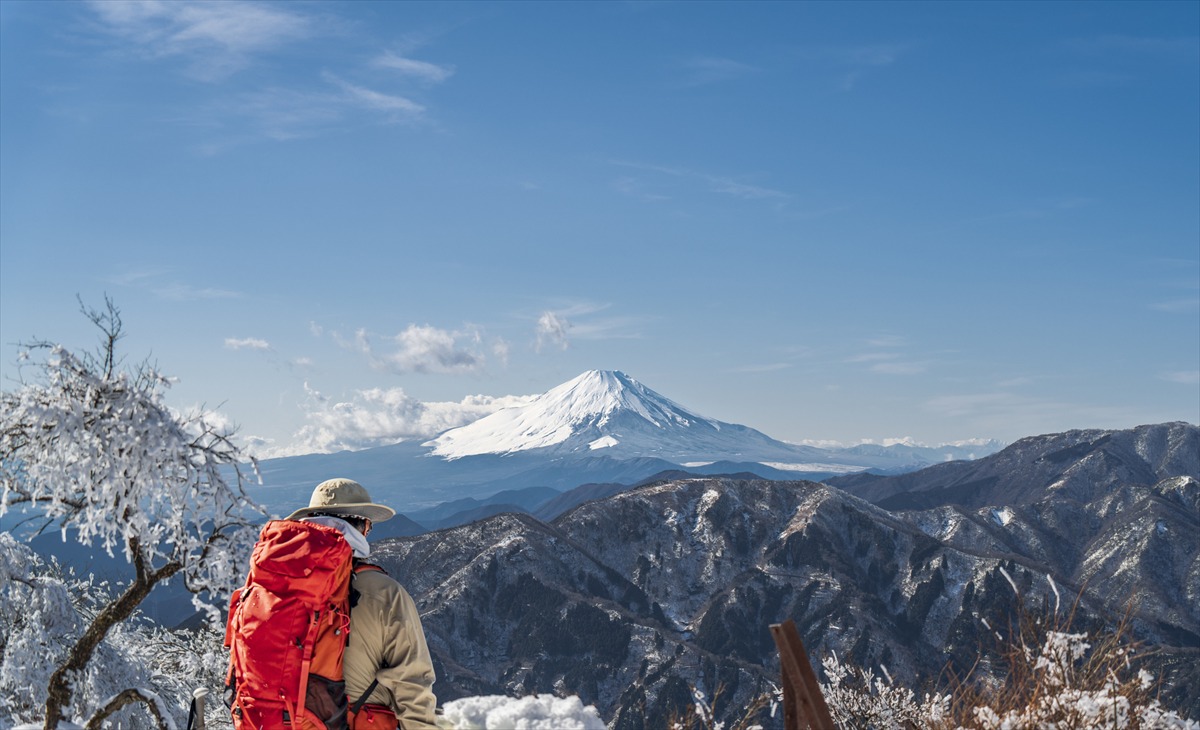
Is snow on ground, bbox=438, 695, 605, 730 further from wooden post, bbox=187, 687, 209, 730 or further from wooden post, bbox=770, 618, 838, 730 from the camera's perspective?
wooden post, bbox=770, 618, 838, 730

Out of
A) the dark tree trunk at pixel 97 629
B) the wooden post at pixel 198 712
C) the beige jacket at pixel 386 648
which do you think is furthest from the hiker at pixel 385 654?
the dark tree trunk at pixel 97 629

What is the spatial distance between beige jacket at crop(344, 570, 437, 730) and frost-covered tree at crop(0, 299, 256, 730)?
6913 millimetres

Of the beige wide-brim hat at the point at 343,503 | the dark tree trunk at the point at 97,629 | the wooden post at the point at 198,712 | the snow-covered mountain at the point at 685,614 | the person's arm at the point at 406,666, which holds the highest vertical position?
the beige wide-brim hat at the point at 343,503

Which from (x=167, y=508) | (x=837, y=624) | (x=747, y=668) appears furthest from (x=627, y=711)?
(x=167, y=508)

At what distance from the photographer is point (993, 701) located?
217 inches

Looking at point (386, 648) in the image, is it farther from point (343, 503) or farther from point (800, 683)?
point (800, 683)

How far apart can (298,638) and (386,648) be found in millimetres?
439

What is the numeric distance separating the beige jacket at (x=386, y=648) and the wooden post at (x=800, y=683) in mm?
1910

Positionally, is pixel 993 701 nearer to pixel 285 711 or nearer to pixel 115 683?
pixel 285 711

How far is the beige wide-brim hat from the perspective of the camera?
16.1 ft

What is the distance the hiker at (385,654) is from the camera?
15.2 feet

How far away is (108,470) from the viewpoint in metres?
10.6

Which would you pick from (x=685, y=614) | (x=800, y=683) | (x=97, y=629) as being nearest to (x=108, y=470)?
(x=97, y=629)

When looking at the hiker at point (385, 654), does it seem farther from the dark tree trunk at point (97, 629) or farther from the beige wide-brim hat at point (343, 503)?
the dark tree trunk at point (97, 629)
